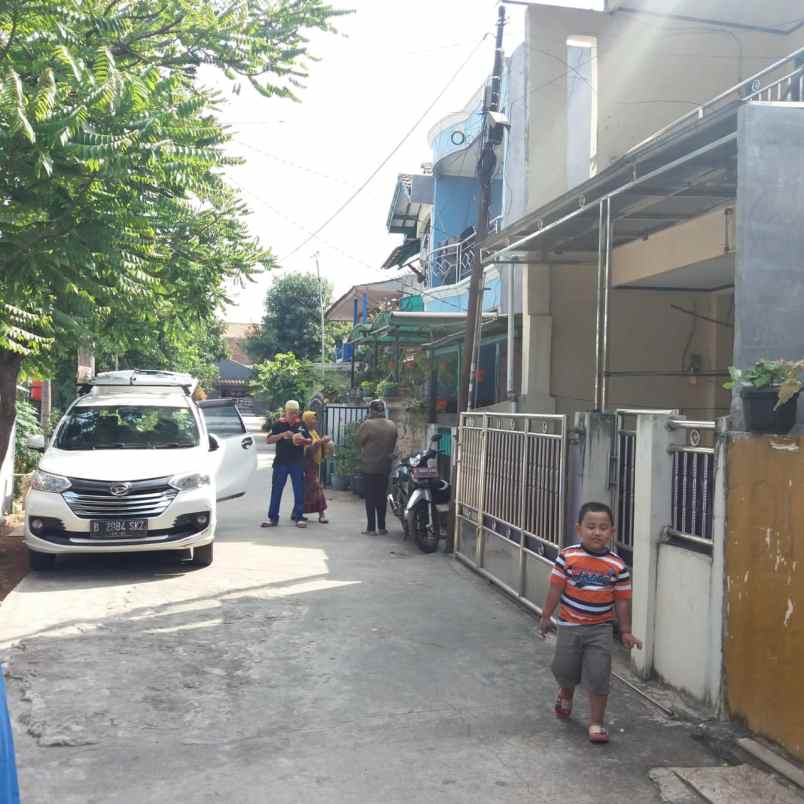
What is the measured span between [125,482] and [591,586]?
17.4 ft

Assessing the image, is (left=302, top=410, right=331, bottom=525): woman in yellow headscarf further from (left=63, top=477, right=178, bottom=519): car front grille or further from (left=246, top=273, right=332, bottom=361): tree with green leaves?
(left=246, top=273, right=332, bottom=361): tree with green leaves

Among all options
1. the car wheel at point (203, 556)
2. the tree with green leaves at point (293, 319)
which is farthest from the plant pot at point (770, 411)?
the tree with green leaves at point (293, 319)

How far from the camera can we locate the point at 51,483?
28.5 feet

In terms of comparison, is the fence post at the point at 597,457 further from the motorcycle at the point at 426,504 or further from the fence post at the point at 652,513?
the motorcycle at the point at 426,504

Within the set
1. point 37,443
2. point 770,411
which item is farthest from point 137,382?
point 770,411

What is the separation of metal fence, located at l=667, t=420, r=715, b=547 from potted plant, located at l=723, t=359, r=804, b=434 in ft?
1.63

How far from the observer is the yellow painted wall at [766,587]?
4270 mm

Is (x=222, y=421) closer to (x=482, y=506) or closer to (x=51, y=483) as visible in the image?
(x=51, y=483)

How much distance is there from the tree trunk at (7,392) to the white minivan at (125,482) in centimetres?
108

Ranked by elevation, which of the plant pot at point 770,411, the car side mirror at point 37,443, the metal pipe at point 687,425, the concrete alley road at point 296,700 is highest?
the plant pot at point 770,411

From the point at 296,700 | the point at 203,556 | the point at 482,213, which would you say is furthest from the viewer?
the point at 482,213

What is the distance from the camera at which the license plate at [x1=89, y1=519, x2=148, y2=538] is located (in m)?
8.58

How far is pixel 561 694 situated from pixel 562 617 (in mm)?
447

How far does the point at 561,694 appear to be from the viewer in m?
5.02
